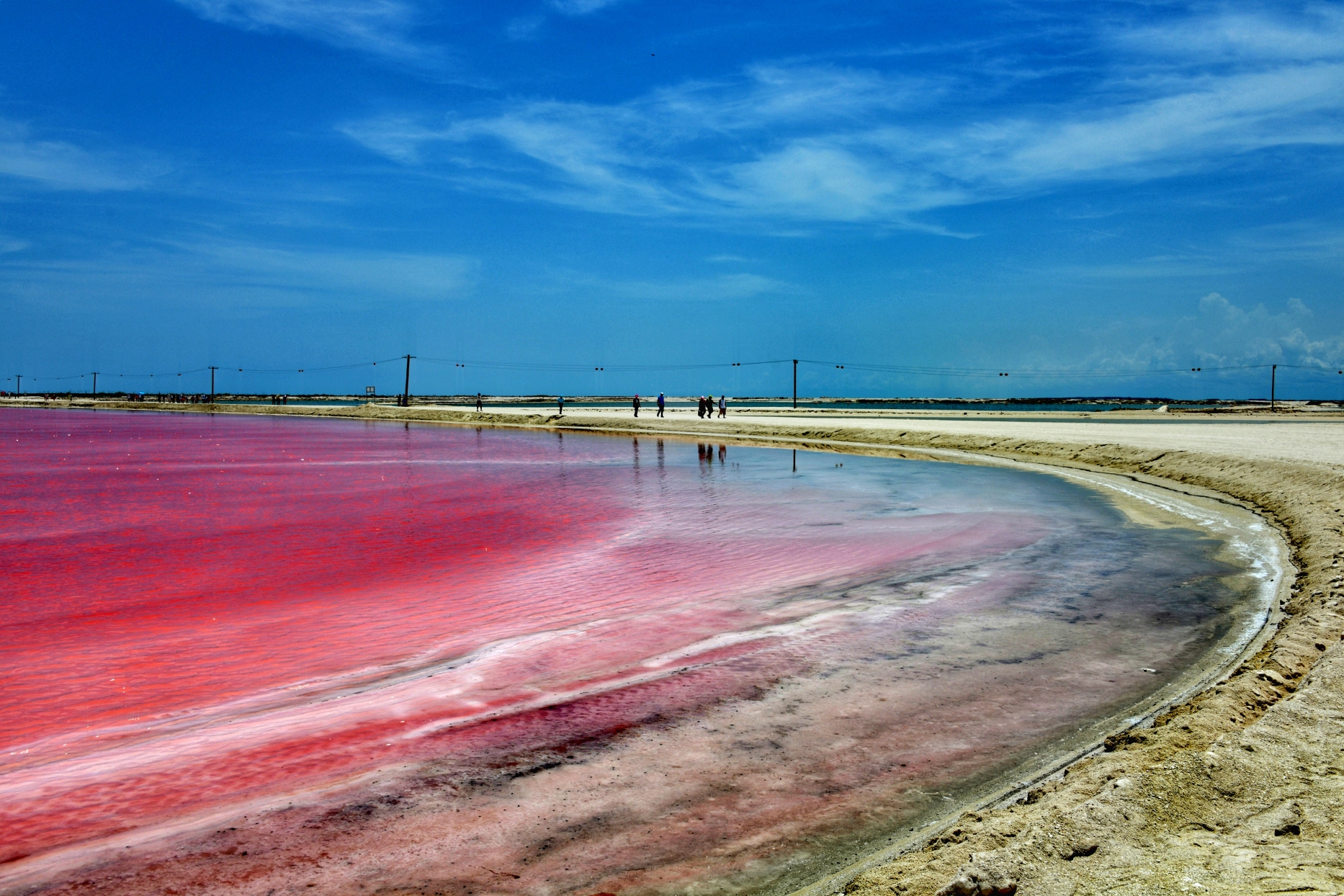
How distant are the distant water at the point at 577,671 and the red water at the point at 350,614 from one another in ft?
0.15

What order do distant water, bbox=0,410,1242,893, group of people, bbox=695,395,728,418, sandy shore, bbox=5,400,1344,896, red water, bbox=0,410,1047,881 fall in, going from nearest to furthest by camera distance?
1. sandy shore, bbox=5,400,1344,896
2. distant water, bbox=0,410,1242,893
3. red water, bbox=0,410,1047,881
4. group of people, bbox=695,395,728,418

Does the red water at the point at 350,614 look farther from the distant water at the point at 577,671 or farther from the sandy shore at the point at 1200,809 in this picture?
the sandy shore at the point at 1200,809

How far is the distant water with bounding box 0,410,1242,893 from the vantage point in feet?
15.3

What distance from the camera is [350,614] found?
963cm

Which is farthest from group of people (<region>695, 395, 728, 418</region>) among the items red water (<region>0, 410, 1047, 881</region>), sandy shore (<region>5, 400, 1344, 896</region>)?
Answer: sandy shore (<region>5, 400, 1344, 896</region>)

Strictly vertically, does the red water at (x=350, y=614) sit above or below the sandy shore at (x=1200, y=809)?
below

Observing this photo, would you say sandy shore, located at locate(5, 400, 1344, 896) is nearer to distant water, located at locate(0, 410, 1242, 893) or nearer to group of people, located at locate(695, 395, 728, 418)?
distant water, located at locate(0, 410, 1242, 893)

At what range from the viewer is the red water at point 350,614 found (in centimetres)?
568

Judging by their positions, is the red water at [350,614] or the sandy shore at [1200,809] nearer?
the sandy shore at [1200,809]

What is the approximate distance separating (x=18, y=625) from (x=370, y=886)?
783 centimetres

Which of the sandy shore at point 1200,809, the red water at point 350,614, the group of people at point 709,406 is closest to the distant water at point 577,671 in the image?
the red water at point 350,614

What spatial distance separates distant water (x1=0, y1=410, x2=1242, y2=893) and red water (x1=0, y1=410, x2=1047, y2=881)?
0.05 metres

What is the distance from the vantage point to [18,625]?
9242mm

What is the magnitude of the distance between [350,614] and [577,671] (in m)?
3.69
